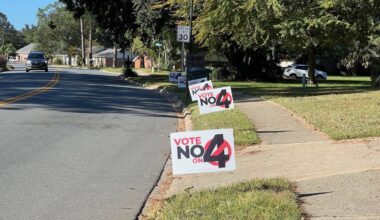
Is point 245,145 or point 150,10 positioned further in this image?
point 150,10

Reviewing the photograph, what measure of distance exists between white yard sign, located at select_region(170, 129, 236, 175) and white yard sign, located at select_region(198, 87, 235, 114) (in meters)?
5.06

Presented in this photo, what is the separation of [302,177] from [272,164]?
1226 mm

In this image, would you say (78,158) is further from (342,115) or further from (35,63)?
(35,63)

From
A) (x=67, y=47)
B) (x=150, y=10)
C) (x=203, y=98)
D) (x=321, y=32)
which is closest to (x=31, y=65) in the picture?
(x=150, y=10)

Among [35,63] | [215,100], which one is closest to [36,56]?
[35,63]

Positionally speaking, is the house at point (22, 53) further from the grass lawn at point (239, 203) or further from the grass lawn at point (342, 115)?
the grass lawn at point (239, 203)

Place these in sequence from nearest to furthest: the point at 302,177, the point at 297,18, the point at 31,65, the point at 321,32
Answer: the point at 302,177 < the point at 297,18 < the point at 321,32 < the point at 31,65

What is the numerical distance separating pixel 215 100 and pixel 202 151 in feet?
17.3

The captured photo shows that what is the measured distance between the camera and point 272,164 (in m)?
8.84

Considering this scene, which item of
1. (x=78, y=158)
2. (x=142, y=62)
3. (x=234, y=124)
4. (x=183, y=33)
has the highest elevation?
(x=183, y=33)

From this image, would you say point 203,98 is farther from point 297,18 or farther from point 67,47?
point 67,47

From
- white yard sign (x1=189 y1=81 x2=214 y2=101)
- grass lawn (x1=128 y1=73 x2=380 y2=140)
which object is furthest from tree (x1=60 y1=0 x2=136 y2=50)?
white yard sign (x1=189 y1=81 x2=214 y2=101)

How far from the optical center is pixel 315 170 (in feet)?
26.5

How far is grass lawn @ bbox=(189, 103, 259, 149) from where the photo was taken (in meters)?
11.0
